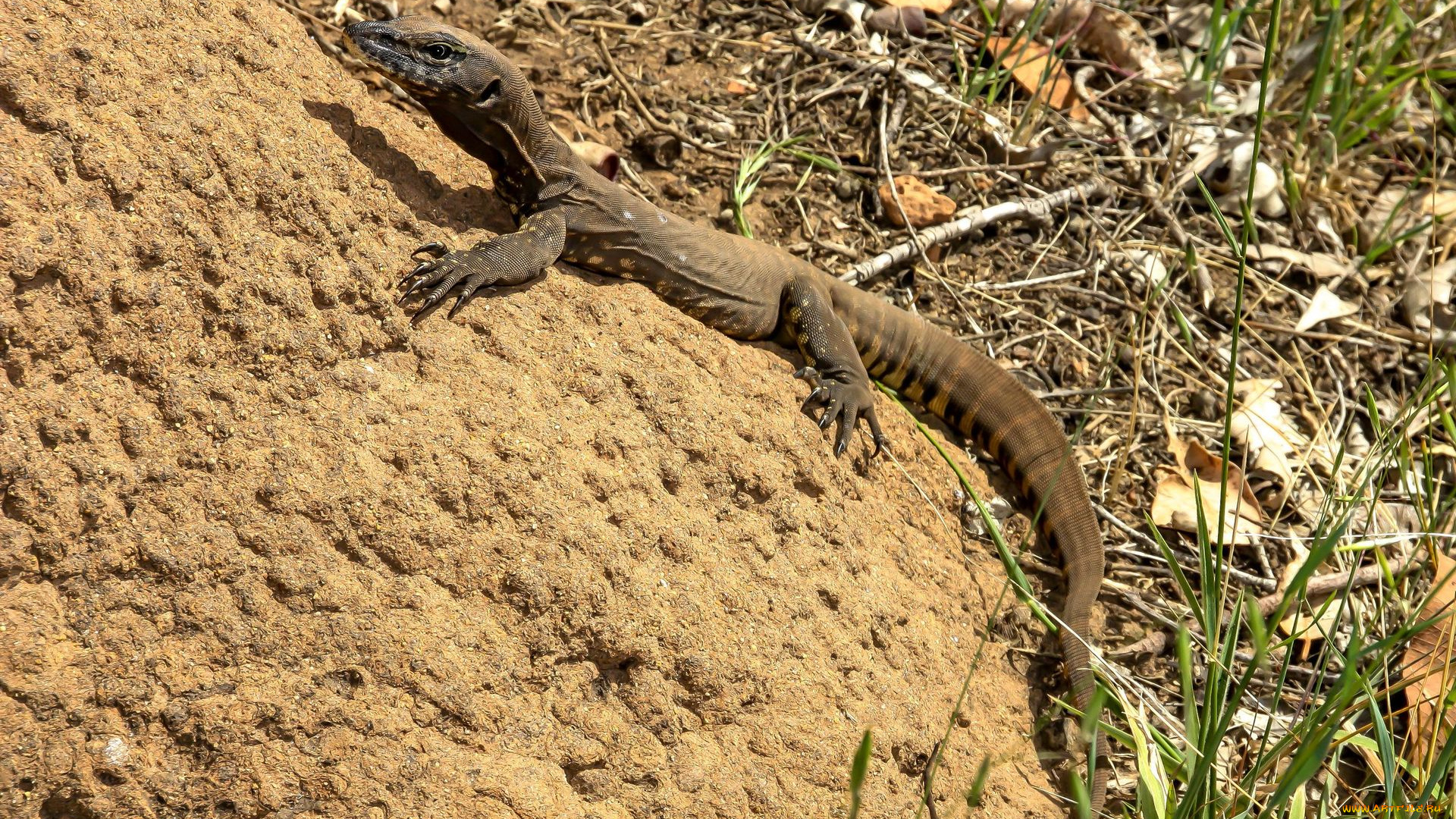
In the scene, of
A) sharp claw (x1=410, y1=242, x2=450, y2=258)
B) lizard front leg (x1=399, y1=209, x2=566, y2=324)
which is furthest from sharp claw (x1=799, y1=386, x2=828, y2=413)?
sharp claw (x1=410, y1=242, x2=450, y2=258)

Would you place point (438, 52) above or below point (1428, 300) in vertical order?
below

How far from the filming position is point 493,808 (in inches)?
122

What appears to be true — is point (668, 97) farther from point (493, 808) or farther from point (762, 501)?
point (493, 808)

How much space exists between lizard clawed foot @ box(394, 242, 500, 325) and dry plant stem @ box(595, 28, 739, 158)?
8.81ft

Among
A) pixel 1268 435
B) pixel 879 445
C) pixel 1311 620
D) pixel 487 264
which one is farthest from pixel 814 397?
pixel 1268 435

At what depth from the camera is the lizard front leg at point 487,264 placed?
3.91 metres

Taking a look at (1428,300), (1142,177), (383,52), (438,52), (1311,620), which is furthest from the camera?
(1142,177)

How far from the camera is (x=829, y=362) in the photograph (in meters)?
5.45

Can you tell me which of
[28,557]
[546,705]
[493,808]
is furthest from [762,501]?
[28,557]

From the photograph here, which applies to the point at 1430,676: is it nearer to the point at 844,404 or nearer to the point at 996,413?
the point at 996,413

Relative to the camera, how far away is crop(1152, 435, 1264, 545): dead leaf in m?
5.53

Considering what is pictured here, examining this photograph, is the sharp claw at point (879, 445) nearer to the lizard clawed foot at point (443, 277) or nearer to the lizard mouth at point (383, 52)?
the lizard clawed foot at point (443, 277)

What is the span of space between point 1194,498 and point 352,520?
4.11 meters

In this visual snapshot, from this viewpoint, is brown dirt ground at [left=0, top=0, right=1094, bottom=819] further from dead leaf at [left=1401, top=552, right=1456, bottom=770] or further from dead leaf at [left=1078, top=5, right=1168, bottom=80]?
dead leaf at [left=1078, top=5, right=1168, bottom=80]
